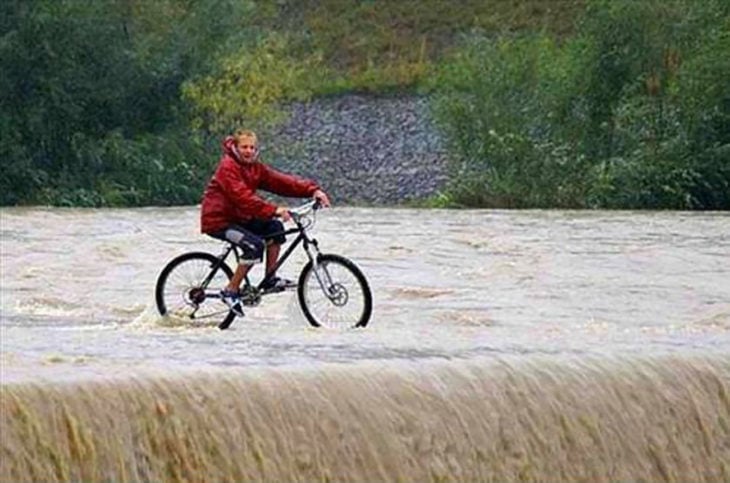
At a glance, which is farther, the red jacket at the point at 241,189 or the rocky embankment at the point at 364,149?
the rocky embankment at the point at 364,149

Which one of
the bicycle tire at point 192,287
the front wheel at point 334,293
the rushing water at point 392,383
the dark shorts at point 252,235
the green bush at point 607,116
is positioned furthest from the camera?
the green bush at point 607,116

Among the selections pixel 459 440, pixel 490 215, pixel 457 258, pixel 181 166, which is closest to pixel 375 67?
pixel 181 166

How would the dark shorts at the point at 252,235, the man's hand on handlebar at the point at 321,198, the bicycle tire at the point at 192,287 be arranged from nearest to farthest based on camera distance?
the man's hand on handlebar at the point at 321,198, the dark shorts at the point at 252,235, the bicycle tire at the point at 192,287

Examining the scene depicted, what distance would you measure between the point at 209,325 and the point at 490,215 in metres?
19.7

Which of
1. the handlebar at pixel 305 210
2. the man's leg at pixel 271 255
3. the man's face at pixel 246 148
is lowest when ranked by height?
the man's leg at pixel 271 255

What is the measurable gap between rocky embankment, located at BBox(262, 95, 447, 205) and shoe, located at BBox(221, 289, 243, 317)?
101 feet

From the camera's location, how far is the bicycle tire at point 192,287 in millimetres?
15695

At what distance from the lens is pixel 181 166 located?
4256 cm

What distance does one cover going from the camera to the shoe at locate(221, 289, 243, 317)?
15.5m

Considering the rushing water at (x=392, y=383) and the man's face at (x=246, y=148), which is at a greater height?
the man's face at (x=246, y=148)

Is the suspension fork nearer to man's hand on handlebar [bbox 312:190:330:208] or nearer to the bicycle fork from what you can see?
the bicycle fork

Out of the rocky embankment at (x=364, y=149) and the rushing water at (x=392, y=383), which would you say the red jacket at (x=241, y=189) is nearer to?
the rushing water at (x=392, y=383)

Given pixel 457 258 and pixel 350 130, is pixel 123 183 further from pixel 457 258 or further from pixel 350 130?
pixel 457 258

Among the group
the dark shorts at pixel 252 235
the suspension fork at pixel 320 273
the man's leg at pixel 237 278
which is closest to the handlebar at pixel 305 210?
the dark shorts at pixel 252 235
